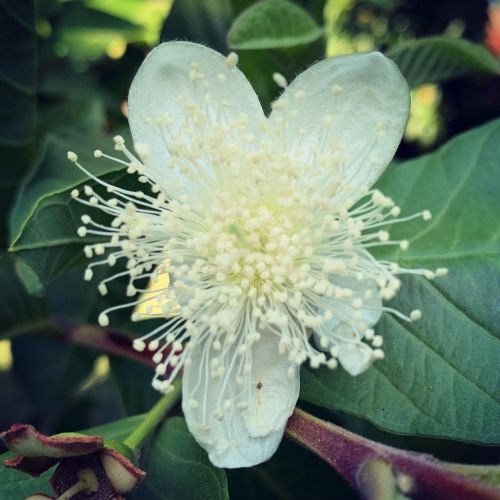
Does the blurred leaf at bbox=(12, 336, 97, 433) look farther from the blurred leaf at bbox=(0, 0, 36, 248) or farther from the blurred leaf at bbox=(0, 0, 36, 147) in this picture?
the blurred leaf at bbox=(0, 0, 36, 147)

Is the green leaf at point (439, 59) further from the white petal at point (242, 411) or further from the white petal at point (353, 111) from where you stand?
the white petal at point (242, 411)

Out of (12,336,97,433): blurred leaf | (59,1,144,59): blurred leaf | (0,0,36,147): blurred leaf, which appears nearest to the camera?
(0,0,36,147): blurred leaf

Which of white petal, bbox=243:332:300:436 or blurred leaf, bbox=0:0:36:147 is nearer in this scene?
white petal, bbox=243:332:300:436

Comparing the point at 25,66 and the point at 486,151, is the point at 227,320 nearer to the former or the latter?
the point at 486,151

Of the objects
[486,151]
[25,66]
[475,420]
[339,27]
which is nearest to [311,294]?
[475,420]

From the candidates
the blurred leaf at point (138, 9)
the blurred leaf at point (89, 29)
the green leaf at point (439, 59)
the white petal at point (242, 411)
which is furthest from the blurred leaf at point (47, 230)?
the blurred leaf at point (138, 9)

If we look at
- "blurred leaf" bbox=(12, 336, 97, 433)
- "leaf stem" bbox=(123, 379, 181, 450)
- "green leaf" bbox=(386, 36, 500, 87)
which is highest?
"green leaf" bbox=(386, 36, 500, 87)

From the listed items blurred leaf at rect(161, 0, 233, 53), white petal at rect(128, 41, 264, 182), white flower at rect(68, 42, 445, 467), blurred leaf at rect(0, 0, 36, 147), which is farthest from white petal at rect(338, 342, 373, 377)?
blurred leaf at rect(0, 0, 36, 147)
